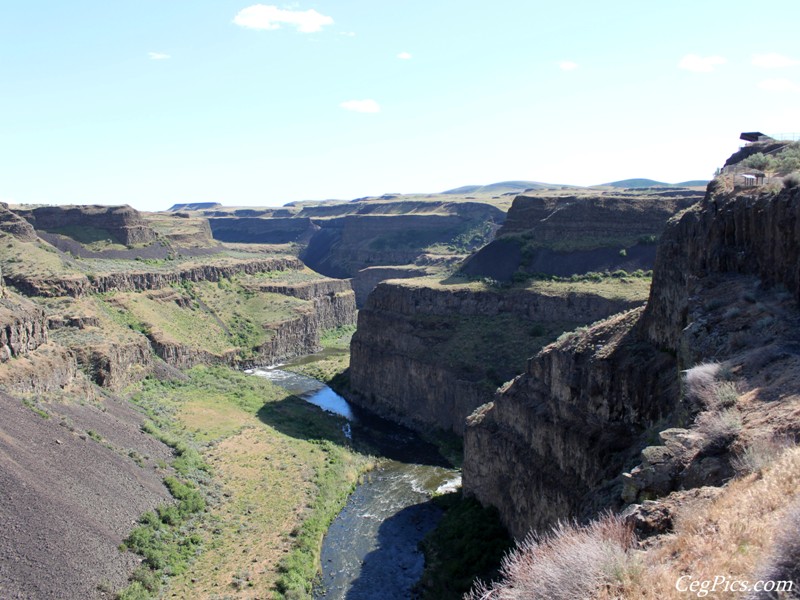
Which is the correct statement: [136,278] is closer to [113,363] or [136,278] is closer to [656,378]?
[113,363]

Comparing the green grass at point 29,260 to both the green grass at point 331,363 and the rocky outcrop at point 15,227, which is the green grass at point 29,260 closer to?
the rocky outcrop at point 15,227

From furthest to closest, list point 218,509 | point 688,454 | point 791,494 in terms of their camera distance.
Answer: point 218,509
point 688,454
point 791,494

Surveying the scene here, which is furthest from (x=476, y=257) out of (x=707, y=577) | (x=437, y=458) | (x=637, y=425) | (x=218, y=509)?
(x=707, y=577)

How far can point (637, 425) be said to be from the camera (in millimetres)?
31391

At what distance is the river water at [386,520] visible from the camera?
141 ft

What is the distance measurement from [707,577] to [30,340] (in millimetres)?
56660

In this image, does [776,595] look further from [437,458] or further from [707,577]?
[437,458]

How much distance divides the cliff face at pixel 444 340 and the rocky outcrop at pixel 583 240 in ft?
27.2

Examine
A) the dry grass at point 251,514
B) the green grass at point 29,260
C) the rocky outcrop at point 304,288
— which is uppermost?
the green grass at point 29,260

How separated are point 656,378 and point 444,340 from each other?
172 ft

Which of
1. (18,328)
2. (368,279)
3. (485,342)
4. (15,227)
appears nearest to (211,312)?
(15,227)

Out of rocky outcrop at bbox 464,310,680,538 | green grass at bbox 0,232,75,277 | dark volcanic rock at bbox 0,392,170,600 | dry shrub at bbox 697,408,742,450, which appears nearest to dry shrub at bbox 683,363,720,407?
dry shrub at bbox 697,408,742,450

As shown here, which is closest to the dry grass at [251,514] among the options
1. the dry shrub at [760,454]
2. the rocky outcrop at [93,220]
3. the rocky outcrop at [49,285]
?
the dry shrub at [760,454]

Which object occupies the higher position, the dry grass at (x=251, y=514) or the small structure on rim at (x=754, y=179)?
the small structure on rim at (x=754, y=179)
